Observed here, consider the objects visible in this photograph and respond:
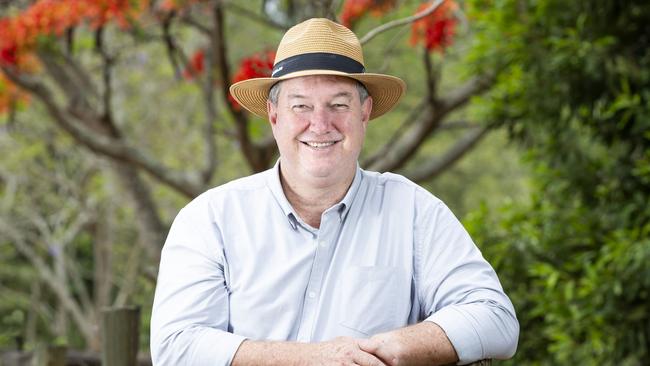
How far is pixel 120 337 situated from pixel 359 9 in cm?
505

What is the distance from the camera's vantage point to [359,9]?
7957mm

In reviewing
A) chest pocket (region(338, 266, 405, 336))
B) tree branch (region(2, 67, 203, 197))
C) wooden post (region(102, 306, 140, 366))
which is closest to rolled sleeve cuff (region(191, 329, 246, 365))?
chest pocket (region(338, 266, 405, 336))

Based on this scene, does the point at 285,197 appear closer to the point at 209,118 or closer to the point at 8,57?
the point at 8,57

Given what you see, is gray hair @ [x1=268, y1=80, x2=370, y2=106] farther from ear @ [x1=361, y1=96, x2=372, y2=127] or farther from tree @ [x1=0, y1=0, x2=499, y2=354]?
tree @ [x1=0, y1=0, x2=499, y2=354]

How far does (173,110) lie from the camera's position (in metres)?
15.2

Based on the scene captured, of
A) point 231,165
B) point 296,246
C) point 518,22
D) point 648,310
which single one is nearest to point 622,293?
point 648,310

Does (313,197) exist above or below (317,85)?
below

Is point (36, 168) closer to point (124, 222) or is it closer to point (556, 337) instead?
point (124, 222)

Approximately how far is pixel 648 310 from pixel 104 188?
10.5 m

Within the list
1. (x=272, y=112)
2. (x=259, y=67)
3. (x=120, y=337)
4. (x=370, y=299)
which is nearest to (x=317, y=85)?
(x=272, y=112)

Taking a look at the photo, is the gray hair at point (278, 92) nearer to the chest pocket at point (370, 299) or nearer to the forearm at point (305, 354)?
the chest pocket at point (370, 299)

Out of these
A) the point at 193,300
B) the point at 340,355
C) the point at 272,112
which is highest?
the point at 272,112

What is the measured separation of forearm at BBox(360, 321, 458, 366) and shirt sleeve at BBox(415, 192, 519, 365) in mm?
23

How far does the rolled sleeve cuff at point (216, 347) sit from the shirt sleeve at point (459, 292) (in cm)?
50
